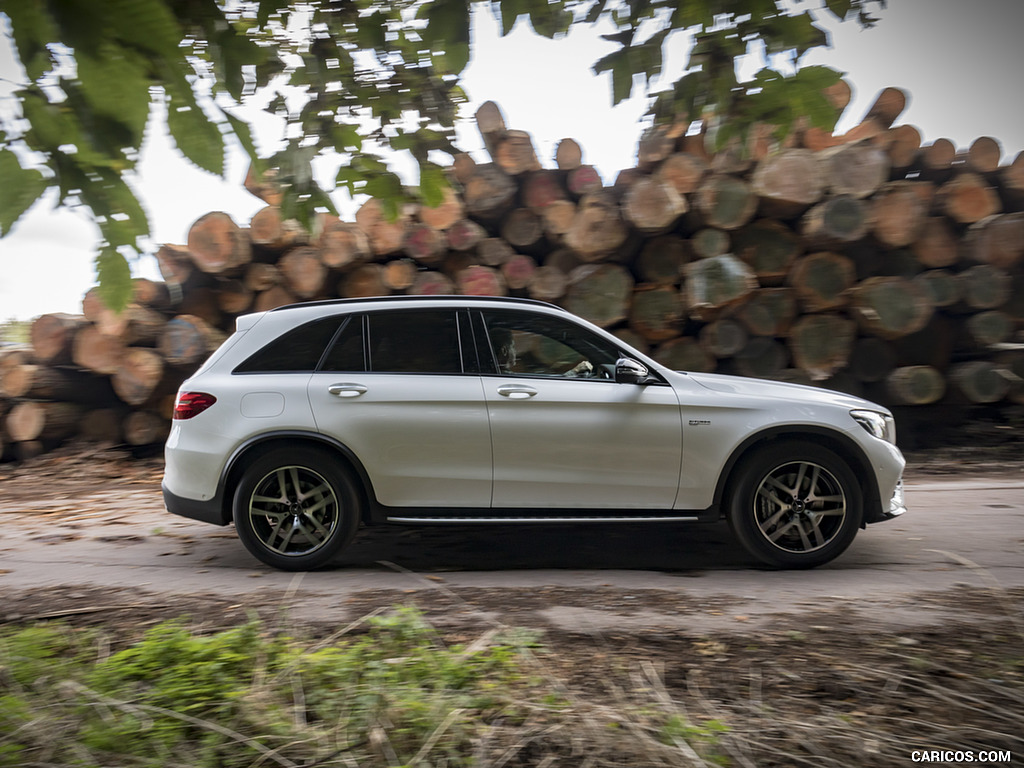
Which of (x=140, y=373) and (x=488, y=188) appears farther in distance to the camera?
(x=140, y=373)

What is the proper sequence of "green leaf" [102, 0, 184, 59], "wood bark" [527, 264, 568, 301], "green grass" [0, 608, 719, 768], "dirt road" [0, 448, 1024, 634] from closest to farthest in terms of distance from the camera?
"green leaf" [102, 0, 184, 59] → "green grass" [0, 608, 719, 768] → "dirt road" [0, 448, 1024, 634] → "wood bark" [527, 264, 568, 301]

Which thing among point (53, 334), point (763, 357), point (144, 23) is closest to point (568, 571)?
point (144, 23)

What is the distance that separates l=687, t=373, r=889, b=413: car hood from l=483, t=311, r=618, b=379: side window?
1.81ft

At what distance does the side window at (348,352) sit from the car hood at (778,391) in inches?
74.1

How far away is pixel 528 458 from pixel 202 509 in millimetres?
1821

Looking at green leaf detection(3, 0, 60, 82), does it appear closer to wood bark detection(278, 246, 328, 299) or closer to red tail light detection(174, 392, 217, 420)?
red tail light detection(174, 392, 217, 420)

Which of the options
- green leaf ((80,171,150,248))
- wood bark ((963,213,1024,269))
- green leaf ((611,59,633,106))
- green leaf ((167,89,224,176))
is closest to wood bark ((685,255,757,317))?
wood bark ((963,213,1024,269))

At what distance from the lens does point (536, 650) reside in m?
3.31

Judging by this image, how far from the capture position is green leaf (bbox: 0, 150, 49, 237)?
189cm

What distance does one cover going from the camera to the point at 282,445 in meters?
4.68

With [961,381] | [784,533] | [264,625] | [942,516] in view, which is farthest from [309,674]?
[961,381]

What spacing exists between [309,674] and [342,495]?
1.67 meters

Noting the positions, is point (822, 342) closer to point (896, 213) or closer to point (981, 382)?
point (896, 213)

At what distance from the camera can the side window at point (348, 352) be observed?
4.80 meters
